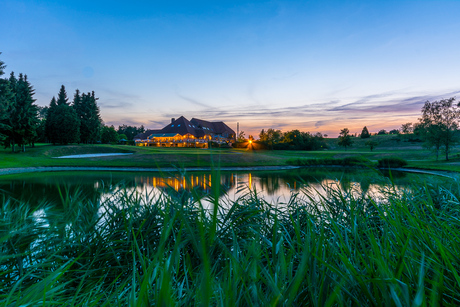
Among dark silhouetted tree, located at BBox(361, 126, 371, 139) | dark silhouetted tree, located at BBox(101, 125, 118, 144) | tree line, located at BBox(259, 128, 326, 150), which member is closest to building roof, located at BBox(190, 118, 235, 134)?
tree line, located at BBox(259, 128, 326, 150)

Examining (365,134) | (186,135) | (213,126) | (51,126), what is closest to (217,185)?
(51,126)

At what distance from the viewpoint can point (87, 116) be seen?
155ft

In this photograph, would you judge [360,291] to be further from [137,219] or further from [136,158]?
[136,158]

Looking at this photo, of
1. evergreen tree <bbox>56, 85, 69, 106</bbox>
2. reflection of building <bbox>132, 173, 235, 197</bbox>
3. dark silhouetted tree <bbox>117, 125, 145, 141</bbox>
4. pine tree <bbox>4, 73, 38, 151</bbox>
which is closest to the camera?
reflection of building <bbox>132, 173, 235, 197</bbox>

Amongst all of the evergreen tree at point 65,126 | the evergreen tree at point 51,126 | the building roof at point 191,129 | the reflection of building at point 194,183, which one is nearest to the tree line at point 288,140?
the building roof at point 191,129

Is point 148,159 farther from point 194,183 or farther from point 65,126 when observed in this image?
point 194,183

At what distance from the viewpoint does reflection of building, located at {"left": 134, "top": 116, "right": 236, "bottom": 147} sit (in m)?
59.6

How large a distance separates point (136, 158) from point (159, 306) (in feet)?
95.5

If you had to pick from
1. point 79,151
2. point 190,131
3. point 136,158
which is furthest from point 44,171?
point 190,131

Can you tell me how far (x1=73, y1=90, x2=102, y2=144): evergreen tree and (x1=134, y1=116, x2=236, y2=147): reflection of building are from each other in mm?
16604

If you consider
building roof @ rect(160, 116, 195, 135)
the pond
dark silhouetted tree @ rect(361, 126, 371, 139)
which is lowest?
the pond

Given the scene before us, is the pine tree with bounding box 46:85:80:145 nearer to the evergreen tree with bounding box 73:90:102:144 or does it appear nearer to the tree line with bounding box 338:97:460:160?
the evergreen tree with bounding box 73:90:102:144

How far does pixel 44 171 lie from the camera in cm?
2050

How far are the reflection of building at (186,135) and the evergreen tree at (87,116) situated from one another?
54.5ft
